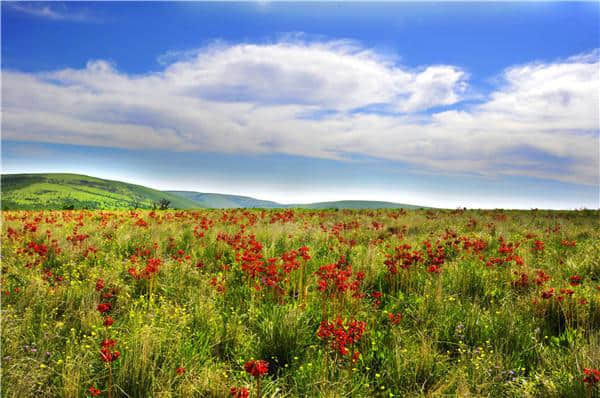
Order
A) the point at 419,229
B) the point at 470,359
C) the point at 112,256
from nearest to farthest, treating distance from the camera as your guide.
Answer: the point at 470,359 → the point at 112,256 → the point at 419,229

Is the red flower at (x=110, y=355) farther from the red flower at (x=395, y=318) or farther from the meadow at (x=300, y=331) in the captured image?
the red flower at (x=395, y=318)

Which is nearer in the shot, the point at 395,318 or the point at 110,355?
the point at 110,355

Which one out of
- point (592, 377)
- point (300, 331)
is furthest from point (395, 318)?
point (592, 377)

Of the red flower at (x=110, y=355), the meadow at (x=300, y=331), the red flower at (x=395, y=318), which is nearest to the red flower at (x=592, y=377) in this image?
the meadow at (x=300, y=331)

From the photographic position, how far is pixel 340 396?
116 inches

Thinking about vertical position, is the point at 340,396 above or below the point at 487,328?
below

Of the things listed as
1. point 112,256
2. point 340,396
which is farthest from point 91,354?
point 112,256

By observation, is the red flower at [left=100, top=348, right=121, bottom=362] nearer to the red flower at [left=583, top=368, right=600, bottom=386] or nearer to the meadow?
the meadow

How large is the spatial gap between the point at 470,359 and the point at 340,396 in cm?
164

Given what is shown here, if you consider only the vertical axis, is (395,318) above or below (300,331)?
above

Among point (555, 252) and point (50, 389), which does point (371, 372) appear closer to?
point (50, 389)

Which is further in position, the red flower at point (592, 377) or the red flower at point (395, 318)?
the red flower at point (395, 318)

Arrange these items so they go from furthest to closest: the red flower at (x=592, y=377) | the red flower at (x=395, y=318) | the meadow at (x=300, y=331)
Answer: the red flower at (x=395, y=318) < the meadow at (x=300, y=331) < the red flower at (x=592, y=377)

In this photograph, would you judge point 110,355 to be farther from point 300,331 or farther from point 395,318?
point 395,318
